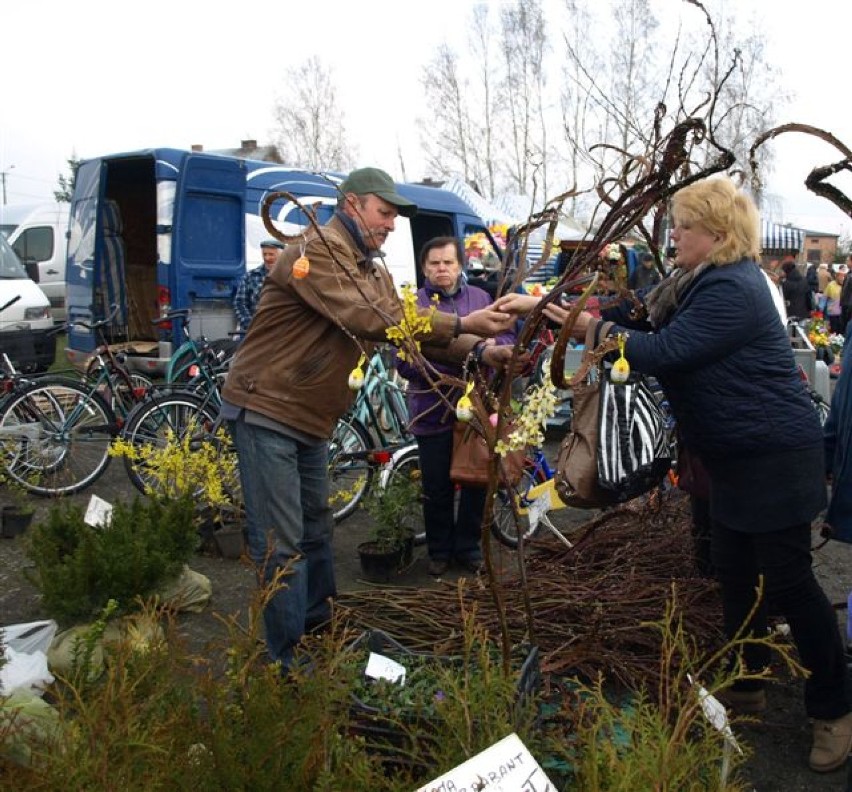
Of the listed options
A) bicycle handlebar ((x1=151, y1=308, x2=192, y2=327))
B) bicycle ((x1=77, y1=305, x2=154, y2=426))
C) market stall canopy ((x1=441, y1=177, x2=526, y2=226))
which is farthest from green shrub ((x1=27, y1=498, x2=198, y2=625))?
market stall canopy ((x1=441, y1=177, x2=526, y2=226))

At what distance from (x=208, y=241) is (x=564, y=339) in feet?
27.6

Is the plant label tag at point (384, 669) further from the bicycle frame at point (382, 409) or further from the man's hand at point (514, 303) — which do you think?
the bicycle frame at point (382, 409)

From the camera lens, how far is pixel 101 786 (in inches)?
60.6

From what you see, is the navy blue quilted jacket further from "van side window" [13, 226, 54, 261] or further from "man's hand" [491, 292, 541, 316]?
"van side window" [13, 226, 54, 261]

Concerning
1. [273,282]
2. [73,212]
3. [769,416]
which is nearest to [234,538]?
[273,282]

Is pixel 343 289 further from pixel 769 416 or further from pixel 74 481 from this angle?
pixel 74 481

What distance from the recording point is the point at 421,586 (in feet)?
15.4

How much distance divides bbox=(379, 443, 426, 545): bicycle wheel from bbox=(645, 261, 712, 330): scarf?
241 centimetres

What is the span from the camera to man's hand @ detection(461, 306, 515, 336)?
2783 mm

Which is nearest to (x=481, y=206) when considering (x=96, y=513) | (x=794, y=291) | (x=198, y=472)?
(x=794, y=291)

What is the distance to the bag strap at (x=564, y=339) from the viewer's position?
193cm

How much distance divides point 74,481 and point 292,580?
13.3ft

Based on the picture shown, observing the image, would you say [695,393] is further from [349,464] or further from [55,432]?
[55,432]

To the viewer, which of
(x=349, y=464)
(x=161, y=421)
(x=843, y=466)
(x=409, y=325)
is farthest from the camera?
(x=161, y=421)
